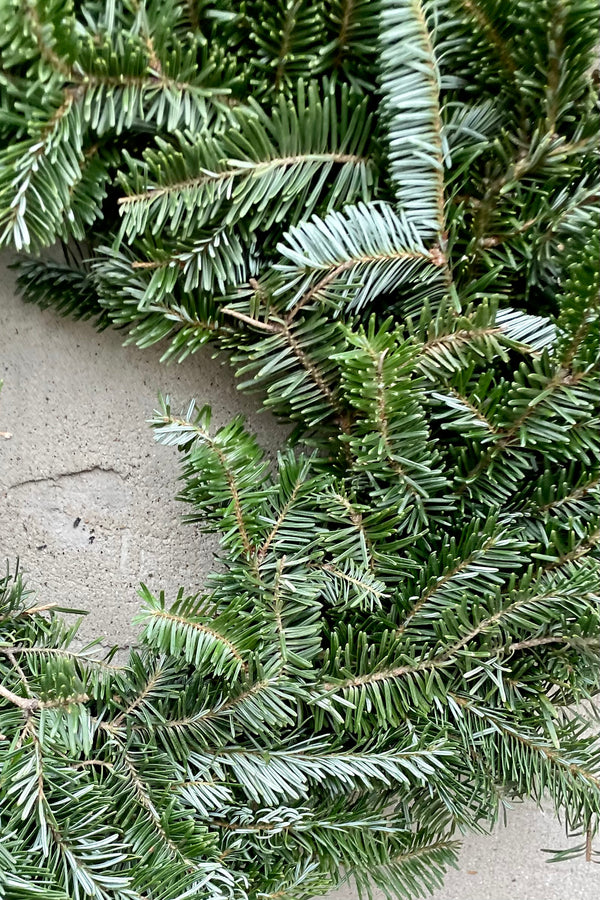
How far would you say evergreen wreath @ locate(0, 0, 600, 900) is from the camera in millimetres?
368

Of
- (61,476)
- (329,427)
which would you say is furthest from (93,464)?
(329,427)

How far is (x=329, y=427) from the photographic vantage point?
443mm

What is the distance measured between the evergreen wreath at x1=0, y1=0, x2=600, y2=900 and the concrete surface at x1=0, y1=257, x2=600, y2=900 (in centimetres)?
6

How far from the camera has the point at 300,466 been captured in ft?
1.37

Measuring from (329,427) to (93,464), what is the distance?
19 centimetres

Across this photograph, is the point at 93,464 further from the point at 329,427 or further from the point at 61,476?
the point at 329,427

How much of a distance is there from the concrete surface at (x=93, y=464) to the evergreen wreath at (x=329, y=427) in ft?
0.21

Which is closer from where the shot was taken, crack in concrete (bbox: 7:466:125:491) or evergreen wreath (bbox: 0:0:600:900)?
evergreen wreath (bbox: 0:0:600:900)

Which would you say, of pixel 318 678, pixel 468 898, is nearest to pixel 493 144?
pixel 318 678

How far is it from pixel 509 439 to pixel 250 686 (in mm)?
224

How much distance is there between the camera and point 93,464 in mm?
500

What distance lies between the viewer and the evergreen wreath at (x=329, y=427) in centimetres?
37

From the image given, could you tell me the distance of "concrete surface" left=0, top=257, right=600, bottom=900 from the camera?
19.4 inches

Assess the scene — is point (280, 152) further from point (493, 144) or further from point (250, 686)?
point (250, 686)
